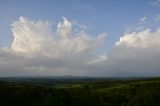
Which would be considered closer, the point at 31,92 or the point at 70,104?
the point at 31,92

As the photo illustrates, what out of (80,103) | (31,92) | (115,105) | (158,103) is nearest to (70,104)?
(80,103)

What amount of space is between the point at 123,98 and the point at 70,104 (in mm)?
74649

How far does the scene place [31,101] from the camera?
212 feet

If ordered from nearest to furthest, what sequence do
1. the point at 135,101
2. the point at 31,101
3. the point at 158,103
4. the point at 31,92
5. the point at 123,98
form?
the point at 31,101, the point at 31,92, the point at 135,101, the point at 158,103, the point at 123,98

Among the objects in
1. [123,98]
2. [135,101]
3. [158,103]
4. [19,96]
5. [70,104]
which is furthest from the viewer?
[123,98]

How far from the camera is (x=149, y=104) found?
3873 inches

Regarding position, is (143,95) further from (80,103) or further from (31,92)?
(31,92)

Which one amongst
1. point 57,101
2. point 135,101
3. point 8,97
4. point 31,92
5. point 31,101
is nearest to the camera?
point 8,97

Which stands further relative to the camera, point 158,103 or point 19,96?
point 158,103

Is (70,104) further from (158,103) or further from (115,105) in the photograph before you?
(115,105)

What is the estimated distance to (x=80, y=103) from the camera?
8856 centimetres

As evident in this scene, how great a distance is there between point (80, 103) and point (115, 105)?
171ft

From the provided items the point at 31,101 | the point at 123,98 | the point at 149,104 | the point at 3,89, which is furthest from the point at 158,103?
the point at 3,89

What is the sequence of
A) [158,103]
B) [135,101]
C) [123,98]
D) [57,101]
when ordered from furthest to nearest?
[123,98], [158,103], [135,101], [57,101]
